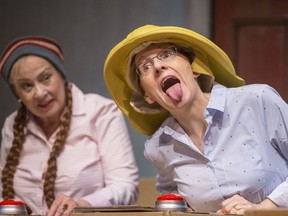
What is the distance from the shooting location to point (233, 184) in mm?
1938

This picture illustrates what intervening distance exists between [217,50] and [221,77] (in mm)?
99

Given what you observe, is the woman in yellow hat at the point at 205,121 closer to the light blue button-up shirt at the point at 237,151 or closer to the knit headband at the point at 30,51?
the light blue button-up shirt at the point at 237,151

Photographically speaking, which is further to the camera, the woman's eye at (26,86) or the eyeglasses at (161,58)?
the woman's eye at (26,86)

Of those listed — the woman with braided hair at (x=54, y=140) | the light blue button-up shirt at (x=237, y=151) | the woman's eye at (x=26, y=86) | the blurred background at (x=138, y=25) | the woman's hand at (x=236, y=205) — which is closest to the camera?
the woman's hand at (x=236, y=205)

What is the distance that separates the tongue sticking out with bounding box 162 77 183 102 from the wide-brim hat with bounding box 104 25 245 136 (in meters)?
0.07

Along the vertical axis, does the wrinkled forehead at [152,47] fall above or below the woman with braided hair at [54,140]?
above

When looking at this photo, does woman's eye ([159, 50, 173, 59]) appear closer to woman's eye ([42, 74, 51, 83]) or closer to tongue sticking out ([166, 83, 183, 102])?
tongue sticking out ([166, 83, 183, 102])

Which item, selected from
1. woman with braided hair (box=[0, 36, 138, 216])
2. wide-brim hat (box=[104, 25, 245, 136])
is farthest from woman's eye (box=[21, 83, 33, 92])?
wide-brim hat (box=[104, 25, 245, 136])

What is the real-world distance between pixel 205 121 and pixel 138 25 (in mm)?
1424

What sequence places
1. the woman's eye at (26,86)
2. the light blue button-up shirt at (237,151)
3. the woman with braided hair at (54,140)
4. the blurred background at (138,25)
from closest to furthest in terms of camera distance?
the light blue button-up shirt at (237,151) < the woman with braided hair at (54,140) < the woman's eye at (26,86) < the blurred background at (138,25)

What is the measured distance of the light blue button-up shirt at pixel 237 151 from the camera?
193 cm

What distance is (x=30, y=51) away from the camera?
107 inches

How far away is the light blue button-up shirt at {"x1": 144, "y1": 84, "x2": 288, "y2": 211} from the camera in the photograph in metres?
1.93

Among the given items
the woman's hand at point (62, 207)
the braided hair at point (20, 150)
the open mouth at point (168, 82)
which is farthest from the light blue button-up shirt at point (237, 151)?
the braided hair at point (20, 150)
